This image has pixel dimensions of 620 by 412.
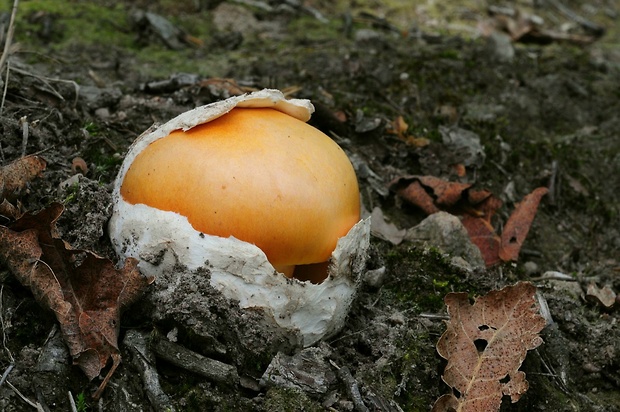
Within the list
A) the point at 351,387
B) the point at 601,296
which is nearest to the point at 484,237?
the point at 601,296

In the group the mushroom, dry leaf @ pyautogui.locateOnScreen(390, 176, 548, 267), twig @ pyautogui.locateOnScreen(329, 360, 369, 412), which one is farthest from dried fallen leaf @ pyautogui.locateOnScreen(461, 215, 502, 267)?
twig @ pyautogui.locateOnScreen(329, 360, 369, 412)

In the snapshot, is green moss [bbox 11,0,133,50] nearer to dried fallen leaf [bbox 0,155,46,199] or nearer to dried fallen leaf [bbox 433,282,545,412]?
dried fallen leaf [bbox 0,155,46,199]

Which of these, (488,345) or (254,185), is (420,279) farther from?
(254,185)

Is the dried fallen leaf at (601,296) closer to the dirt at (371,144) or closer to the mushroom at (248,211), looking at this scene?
the dirt at (371,144)

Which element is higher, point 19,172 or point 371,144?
point 19,172

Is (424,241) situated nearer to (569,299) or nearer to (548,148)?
(569,299)

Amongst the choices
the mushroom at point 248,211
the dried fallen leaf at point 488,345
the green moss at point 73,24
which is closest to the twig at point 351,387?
the mushroom at point 248,211

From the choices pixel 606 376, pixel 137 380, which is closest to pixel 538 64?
pixel 606 376
